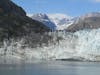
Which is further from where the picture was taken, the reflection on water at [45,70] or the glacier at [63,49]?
the glacier at [63,49]

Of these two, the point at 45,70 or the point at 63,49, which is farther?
the point at 63,49

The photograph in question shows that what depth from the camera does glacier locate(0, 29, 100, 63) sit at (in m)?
159

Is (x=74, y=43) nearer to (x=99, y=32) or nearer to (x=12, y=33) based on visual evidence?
(x=99, y=32)

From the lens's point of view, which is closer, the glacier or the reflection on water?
the reflection on water

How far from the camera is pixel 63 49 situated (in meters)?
168

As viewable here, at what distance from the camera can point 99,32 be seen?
16162 cm

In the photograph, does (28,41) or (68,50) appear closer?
(68,50)

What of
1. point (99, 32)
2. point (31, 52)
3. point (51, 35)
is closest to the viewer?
point (99, 32)

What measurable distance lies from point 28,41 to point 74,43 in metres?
21.6

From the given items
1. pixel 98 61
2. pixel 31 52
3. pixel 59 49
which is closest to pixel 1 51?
pixel 31 52

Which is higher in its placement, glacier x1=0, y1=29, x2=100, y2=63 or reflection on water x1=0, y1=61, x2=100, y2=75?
glacier x1=0, y1=29, x2=100, y2=63

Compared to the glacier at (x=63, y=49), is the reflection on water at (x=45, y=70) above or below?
below

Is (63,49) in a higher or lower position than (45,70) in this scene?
higher

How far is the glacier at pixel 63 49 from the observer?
523ft
